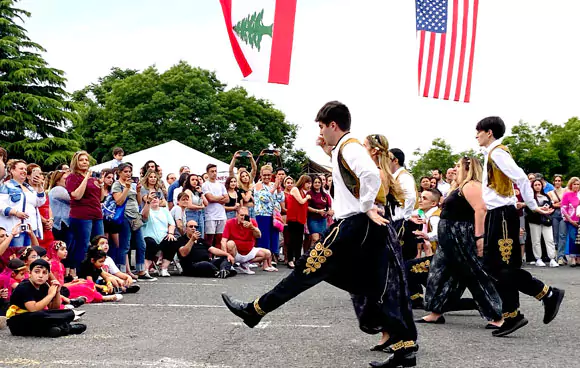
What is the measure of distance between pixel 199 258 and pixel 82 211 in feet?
9.41

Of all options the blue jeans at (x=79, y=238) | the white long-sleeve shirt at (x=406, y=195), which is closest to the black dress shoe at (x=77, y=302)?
the blue jeans at (x=79, y=238)

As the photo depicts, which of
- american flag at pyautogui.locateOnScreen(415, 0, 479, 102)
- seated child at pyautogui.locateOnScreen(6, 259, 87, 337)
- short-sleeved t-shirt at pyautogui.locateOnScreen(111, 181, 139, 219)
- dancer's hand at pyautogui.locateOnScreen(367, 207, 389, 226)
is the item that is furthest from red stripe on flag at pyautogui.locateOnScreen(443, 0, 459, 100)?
dancer's hand at pyautogui.locateOnScreen(367, 207, 389, 226)

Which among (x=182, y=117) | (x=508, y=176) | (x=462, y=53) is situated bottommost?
(x=508, y=176)

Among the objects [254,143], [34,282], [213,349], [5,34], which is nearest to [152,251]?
[34,282]

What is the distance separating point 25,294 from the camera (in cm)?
711

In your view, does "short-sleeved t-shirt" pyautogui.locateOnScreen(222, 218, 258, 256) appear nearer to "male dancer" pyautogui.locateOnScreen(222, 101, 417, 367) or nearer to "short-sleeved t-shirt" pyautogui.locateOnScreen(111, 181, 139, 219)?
"short-sleeved t-shirt" pyautogui.locateOnScreen(111, 181, 139, 219)

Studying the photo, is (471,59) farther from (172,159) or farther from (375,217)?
(172,159)

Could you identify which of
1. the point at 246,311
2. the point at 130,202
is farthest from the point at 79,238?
the point at 246,311

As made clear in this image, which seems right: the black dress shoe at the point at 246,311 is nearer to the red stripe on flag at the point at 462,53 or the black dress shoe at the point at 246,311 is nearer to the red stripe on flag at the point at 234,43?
the red stripe on flag at the point at 234,43

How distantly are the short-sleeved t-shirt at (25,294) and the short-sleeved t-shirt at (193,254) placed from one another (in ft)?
19.7

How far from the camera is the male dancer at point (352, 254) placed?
5.49 m

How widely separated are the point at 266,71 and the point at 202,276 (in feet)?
12.1

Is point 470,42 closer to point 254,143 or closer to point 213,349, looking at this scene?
point 213,349

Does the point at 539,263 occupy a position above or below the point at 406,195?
below
